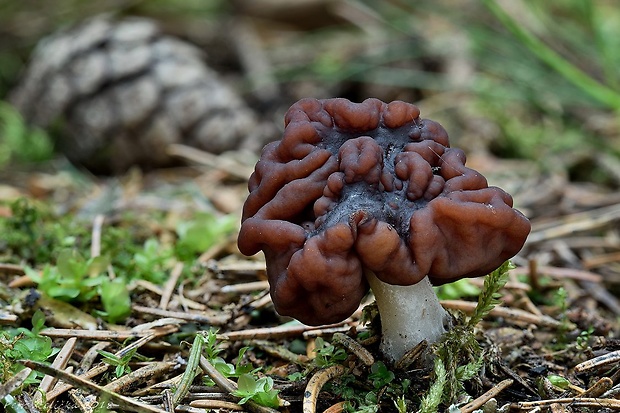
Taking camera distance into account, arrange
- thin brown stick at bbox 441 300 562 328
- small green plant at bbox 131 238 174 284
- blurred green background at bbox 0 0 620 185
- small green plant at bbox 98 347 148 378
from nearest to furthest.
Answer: small green plant at bbox 98 347 148 378 → thin brown stick at bbox 441 300 562 328 → small green plant at bbox 131 238 174 284 → blurred green background at bbox 0 0 620 185

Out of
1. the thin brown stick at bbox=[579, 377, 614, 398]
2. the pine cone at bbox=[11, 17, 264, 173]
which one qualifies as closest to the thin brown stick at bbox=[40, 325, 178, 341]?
the thin brown stick at bbox=[579, 377, 614, 398]

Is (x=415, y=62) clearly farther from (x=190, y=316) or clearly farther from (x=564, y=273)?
(x=190, y=316)

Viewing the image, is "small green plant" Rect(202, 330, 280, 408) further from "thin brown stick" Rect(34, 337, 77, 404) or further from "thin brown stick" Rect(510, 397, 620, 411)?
"thin brown stick" Rect(510, 397, 620, 411)

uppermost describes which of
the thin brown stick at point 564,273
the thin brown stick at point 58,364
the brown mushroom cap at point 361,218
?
the brown mushroom cap at point 361,218

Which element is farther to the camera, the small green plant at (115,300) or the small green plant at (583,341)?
the small green plant at (115,300)

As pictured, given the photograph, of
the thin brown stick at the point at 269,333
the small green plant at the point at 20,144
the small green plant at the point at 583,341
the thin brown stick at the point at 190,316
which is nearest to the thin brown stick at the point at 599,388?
the small green plant at the point at 583,341

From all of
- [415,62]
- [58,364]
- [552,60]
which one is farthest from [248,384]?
[415,62]

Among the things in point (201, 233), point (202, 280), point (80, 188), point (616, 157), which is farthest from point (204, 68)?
point (616, 157)

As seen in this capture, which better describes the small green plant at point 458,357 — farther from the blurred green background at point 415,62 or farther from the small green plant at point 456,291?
the blurred green background at point 415,62
